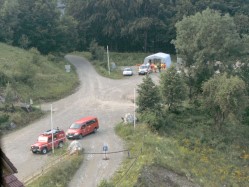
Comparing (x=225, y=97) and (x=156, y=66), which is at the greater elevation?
(x=156, y=66)

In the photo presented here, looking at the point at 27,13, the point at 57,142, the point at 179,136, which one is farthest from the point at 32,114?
the point at 27,13

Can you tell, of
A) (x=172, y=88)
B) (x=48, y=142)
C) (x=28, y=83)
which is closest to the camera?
(x=48, y=142)

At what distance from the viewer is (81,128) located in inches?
1415

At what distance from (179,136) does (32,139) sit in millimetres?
12585

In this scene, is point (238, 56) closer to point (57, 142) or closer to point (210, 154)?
point (210, 154)

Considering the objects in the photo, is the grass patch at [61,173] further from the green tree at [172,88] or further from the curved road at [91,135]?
the green tree at [172,88]

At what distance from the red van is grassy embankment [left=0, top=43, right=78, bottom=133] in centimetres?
610

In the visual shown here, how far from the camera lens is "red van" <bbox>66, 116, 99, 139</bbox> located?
35.5 metres

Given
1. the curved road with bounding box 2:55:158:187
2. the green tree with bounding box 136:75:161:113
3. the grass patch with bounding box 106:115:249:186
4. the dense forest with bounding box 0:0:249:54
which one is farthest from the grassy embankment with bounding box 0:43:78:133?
the dense forest with bounding box 0:0:249:54

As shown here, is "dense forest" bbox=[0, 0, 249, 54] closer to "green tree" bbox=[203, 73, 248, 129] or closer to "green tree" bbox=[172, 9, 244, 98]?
"green tree" bbox=[172, 9, 244, 98]

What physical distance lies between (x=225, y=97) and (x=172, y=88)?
5260mm

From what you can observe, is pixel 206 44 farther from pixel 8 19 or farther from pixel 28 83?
pixel 8 19

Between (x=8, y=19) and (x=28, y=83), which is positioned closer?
(x=28, y=83)

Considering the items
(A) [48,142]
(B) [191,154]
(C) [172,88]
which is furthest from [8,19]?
(B) [191,154]
